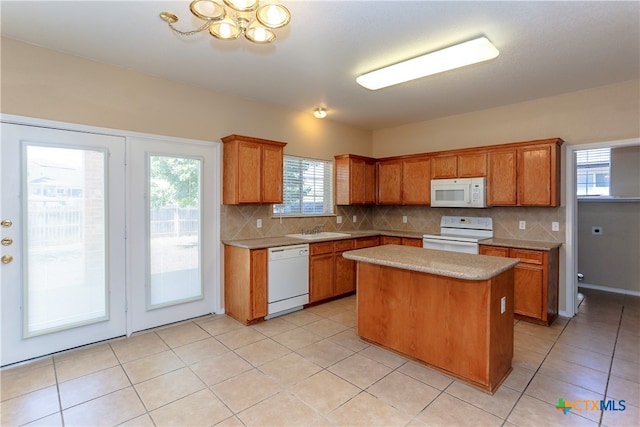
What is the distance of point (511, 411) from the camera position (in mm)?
Answer: 2109

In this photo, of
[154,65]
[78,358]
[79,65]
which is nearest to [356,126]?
[154,65]

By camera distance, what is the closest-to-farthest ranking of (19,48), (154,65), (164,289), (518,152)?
(19,48) → (154,65) → (164,289) → (518,152)

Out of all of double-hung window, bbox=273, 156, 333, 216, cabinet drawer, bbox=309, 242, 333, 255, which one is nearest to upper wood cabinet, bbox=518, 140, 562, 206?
cabinet drawer, bbox=309, 242, 333, 255

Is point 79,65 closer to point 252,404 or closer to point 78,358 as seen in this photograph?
point 78,358

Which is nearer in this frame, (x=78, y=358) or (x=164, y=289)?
(x=78, y=358)

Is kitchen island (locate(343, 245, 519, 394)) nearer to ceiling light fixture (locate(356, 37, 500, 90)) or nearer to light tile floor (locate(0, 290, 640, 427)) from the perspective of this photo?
light tile floor (locate(0, 290, 640, 427))

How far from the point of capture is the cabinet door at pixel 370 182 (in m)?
5.45

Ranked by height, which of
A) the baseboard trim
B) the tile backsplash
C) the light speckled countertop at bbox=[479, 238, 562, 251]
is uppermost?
the tile backsplash

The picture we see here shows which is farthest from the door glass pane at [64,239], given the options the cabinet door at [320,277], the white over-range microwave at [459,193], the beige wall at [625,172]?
the beige wall at [625,172]

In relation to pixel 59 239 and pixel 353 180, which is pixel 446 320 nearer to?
pixel 353 180

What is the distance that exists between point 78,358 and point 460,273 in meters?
3.33

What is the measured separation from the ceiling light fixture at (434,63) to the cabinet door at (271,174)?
4.67 ft

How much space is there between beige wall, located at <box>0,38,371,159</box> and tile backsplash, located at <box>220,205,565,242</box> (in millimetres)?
1042

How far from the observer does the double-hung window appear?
4.76m
